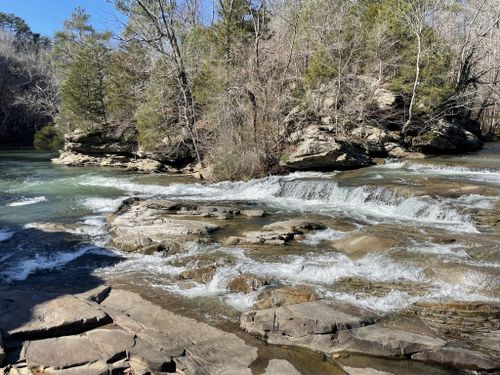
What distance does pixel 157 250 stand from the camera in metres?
9.47

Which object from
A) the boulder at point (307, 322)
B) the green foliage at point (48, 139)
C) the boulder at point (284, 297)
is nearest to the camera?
the boulder at point (307, 322)

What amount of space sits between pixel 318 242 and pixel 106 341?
5.48 m

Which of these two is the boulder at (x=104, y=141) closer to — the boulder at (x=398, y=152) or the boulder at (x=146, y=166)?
the boulder at (x=146, y=166)

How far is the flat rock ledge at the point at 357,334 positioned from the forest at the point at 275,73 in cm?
1251

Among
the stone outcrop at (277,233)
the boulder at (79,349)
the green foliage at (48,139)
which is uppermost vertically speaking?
the green foliage at (48,139)

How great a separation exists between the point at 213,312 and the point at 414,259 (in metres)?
3.75

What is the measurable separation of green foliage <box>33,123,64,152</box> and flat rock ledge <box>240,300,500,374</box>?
35.3m

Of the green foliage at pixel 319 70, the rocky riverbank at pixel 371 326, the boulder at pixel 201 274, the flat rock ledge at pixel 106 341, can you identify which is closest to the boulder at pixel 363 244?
the rocky riverbank at pixel 371 326

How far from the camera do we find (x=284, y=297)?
6684mm

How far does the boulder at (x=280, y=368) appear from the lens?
4836mm

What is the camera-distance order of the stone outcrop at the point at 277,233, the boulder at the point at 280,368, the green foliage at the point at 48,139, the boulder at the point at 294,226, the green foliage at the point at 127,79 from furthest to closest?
the green foliage at the point at 48,139
the green foliage at the point at 127,79
the boulder at the point at 294,226
the stone outcrop at the point at 277,233
the boulder at the point at 280,368

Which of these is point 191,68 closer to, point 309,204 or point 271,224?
point 309,204

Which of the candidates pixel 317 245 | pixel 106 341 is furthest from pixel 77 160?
pixel 106 341

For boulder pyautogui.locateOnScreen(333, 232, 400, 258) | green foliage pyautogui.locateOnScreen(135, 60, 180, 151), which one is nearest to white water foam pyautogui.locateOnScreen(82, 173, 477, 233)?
boulder pyautogui.locateOnScreen(333, 232, 400, 258)
